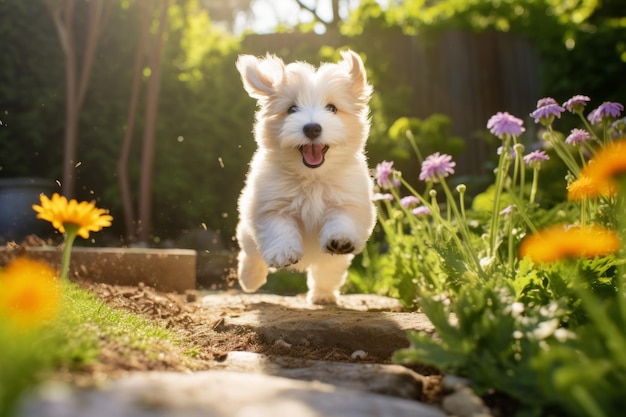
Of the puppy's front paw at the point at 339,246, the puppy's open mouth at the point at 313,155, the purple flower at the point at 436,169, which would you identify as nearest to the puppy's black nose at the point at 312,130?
the puppy's open mouth at the point at 313,155

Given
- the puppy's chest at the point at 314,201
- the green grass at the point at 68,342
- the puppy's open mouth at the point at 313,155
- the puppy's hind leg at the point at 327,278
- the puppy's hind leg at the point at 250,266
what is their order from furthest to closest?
the puppy's hind leg at the point at 250,266 → the puppy's hind leg at the point at 327,278 → the puppy's chest at the point at 314,201 → the puppy's open mouth at the point at 313,155 → the green grass at the point at 68,342

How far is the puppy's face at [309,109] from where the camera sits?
12.8ft

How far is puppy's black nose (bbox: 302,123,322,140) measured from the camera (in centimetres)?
383

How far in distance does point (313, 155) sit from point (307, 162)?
0.19ft

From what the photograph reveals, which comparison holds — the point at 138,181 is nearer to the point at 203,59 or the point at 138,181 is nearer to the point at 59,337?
the point at 203,59

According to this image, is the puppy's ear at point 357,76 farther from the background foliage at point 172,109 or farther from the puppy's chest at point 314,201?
the background foliage at point 172,109

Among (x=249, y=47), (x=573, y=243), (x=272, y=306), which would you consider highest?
(x=249, y=47)

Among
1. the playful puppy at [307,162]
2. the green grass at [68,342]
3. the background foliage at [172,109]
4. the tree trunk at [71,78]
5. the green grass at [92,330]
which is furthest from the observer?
the background foliage at [172,109]

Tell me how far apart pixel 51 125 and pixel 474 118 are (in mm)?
6478

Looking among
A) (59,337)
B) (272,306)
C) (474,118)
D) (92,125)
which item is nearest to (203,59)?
(92,125)

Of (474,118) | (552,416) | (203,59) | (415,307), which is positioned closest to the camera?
(552,416)

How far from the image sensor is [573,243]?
230cm

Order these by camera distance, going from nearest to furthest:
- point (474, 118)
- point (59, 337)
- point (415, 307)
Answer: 1. point (59, 337)
2. point (415, 307)
3. point (474, 118)

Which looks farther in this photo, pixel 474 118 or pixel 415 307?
pixel 474 118
